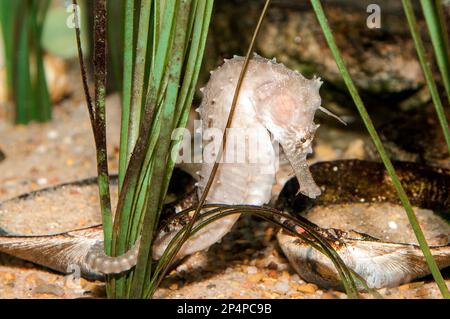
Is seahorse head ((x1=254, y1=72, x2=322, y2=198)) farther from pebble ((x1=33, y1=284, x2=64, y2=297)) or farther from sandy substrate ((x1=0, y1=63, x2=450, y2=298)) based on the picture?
pebble ((x1=33, y1=284, x2=64, y2=297))

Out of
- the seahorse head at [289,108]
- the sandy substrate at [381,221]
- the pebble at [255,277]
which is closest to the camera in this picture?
the seahorse head at [289,108]

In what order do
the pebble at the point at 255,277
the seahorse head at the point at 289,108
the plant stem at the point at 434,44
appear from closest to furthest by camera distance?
the plant stem at the point at 434,44, the seahorse head at the point at 289,108, the pebble at the point at 255,277

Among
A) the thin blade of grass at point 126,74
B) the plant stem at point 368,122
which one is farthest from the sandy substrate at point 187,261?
the thin blade of grass at point 126,74

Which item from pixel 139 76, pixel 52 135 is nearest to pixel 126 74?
pixel 139 76

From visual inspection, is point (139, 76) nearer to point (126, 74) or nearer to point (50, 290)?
point (126, 74)

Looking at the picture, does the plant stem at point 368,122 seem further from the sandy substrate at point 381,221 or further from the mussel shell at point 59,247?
the mussel shell at point 59,247
